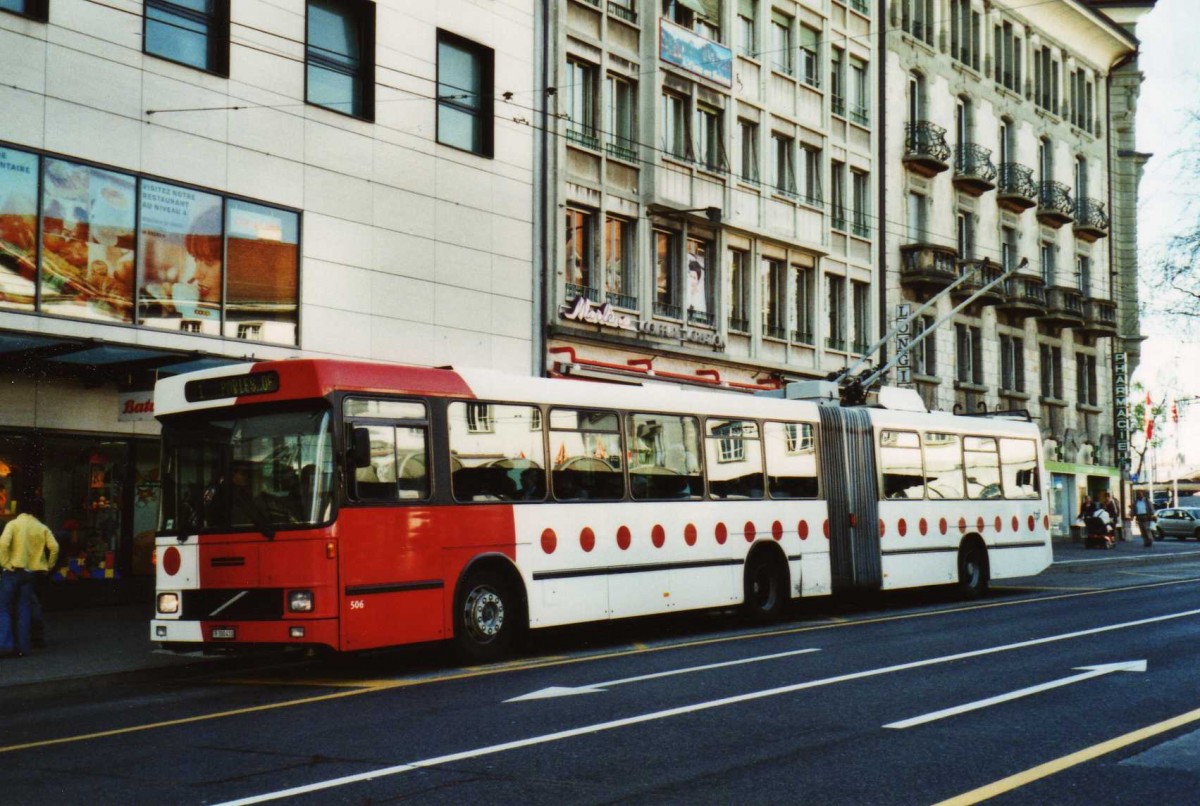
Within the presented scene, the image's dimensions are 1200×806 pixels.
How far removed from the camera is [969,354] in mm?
46656

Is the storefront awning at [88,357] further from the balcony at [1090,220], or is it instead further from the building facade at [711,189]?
the balcony at [1090,220]

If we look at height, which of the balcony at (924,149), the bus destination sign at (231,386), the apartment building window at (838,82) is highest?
the apartment building window at (838,82)

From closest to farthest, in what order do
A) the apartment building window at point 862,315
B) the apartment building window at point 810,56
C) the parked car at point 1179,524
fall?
the apartment building window at point 810,56 → the apartment building window at point 862,315 → the parked car at point 1179,524

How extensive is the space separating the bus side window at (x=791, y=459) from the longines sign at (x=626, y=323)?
9.15 m

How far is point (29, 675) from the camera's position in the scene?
13547mm

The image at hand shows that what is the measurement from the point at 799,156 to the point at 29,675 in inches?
1071

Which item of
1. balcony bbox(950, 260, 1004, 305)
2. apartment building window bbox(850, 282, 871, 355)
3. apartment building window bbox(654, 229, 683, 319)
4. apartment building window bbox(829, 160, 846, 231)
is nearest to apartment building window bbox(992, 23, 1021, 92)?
balcony bbox(950, 260, 1004, 305)

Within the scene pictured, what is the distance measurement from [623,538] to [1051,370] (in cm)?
3914

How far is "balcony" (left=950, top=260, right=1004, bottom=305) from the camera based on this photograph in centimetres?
4506

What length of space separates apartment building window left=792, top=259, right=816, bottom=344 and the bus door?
A: 1610 cm

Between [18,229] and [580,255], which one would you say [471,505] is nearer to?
[18,229]

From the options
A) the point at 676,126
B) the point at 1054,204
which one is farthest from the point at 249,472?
the point at 1054,204

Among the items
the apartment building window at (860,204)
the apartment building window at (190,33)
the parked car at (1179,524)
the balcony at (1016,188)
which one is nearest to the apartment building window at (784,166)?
the apartment building window at (860,204)

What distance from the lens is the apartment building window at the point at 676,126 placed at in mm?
31953
